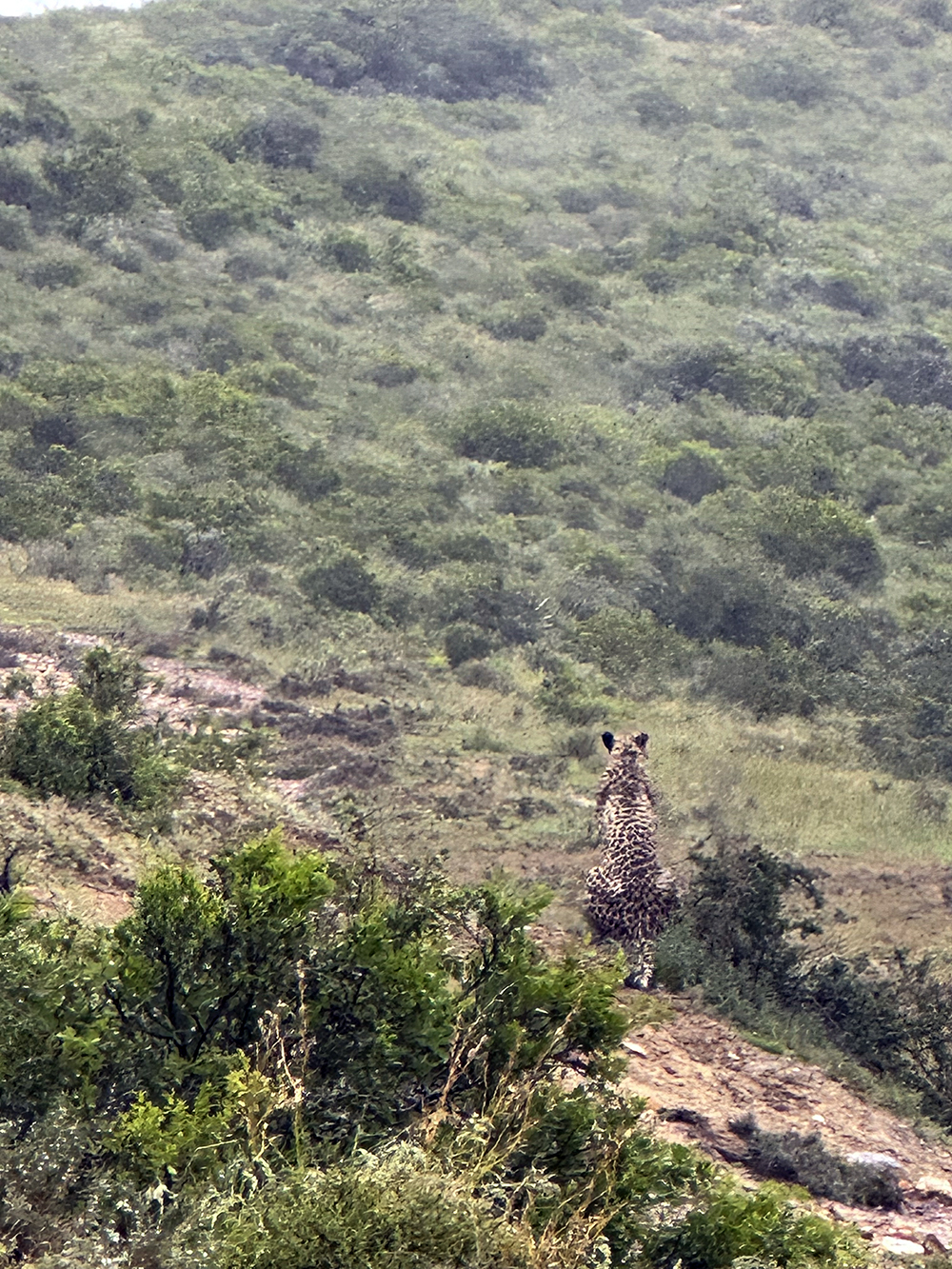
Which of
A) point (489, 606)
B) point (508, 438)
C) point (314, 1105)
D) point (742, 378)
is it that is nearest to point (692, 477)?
point (508, 438)

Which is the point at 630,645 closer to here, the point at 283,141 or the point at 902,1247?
the point at 902,1247

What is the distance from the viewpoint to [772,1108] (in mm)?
8961

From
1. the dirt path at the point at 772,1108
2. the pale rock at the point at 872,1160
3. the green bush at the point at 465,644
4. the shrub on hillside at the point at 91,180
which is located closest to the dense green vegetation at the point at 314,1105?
the dirt path at the point at 772,1108

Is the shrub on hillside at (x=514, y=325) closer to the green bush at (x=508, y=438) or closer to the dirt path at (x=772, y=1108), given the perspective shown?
the green bush at (x=508, y=438)

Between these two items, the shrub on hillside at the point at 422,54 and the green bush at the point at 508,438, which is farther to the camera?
the shrub on hillside at the point at 422,54

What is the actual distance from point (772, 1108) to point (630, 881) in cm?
243

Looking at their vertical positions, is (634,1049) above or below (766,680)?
above

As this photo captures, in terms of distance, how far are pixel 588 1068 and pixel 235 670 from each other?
37.7 feet

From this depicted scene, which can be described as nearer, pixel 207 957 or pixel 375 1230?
pixel 375 1230

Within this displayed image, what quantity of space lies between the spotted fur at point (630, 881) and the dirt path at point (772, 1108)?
2.71ft

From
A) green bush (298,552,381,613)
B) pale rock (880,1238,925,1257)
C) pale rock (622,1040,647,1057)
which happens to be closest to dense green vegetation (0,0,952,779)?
green bush (298,552,381,613)

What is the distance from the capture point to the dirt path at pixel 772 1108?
790cm

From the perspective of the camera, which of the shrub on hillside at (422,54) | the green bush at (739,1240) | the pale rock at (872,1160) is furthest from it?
the shrub on hillside at (422,54)

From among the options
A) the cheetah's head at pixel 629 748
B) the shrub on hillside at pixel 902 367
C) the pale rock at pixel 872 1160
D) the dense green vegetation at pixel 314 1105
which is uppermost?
the dense green vegetation at pixel 314 1105
